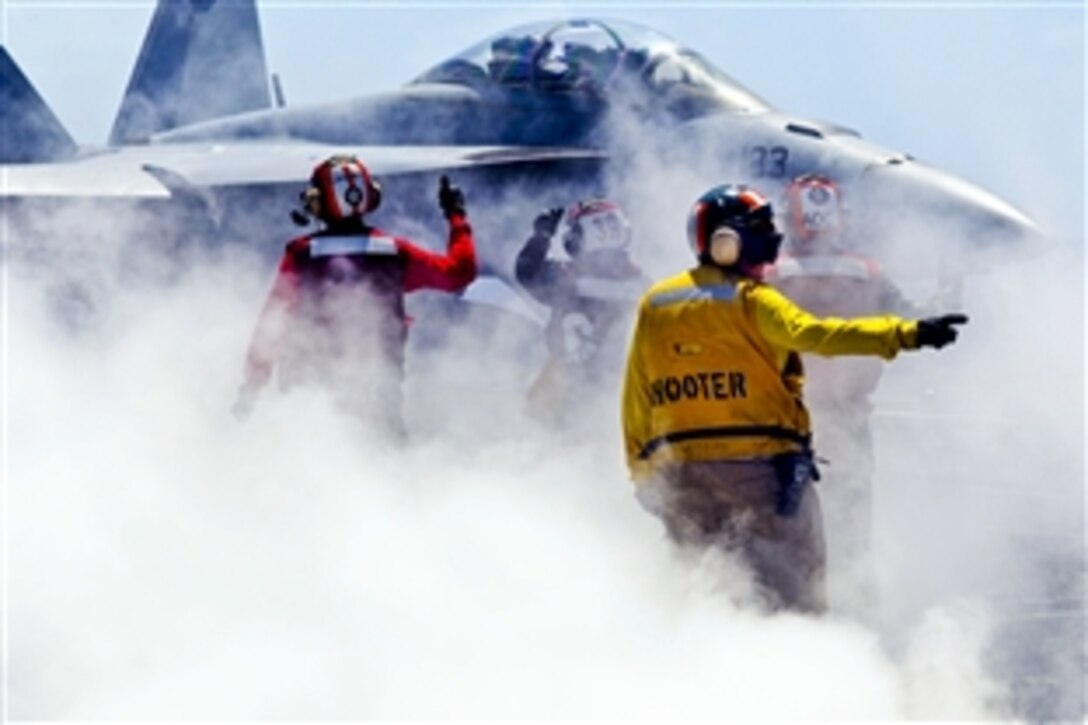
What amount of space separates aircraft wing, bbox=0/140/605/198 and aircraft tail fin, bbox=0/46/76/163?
12.4ft

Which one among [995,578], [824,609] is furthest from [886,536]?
[824,609]

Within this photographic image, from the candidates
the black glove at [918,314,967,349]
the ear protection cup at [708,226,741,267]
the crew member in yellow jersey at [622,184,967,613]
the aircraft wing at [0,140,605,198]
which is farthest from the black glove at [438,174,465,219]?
the aircraft wing at [0,140,605,198]

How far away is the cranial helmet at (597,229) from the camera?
711 centimetres

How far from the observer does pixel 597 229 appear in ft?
23.3

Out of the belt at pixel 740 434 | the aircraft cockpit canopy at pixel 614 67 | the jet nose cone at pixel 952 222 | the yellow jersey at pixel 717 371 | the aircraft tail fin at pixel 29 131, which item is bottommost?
the belt at pixel 740 434

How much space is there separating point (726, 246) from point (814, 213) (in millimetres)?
1296

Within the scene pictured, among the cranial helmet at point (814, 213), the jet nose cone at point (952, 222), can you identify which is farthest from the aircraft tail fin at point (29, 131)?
the cranial helmet at point (814, 213)

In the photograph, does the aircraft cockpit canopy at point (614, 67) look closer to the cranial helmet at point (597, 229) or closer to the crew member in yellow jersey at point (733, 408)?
the cranial helmet at point (597, 229)

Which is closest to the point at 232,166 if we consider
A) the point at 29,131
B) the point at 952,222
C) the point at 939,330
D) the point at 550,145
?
the point at 550,145

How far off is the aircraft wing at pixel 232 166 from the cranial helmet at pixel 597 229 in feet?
15.7

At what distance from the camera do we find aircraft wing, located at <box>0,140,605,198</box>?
1224cm

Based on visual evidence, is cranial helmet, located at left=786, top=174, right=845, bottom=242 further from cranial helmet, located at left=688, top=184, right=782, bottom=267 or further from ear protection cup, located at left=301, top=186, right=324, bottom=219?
ear protection cup, located at left=301, top=186, right=324, bottom=219

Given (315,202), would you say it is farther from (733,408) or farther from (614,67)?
(614,67)

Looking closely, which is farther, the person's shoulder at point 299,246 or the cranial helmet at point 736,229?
the person's shoulder at point 299,246
